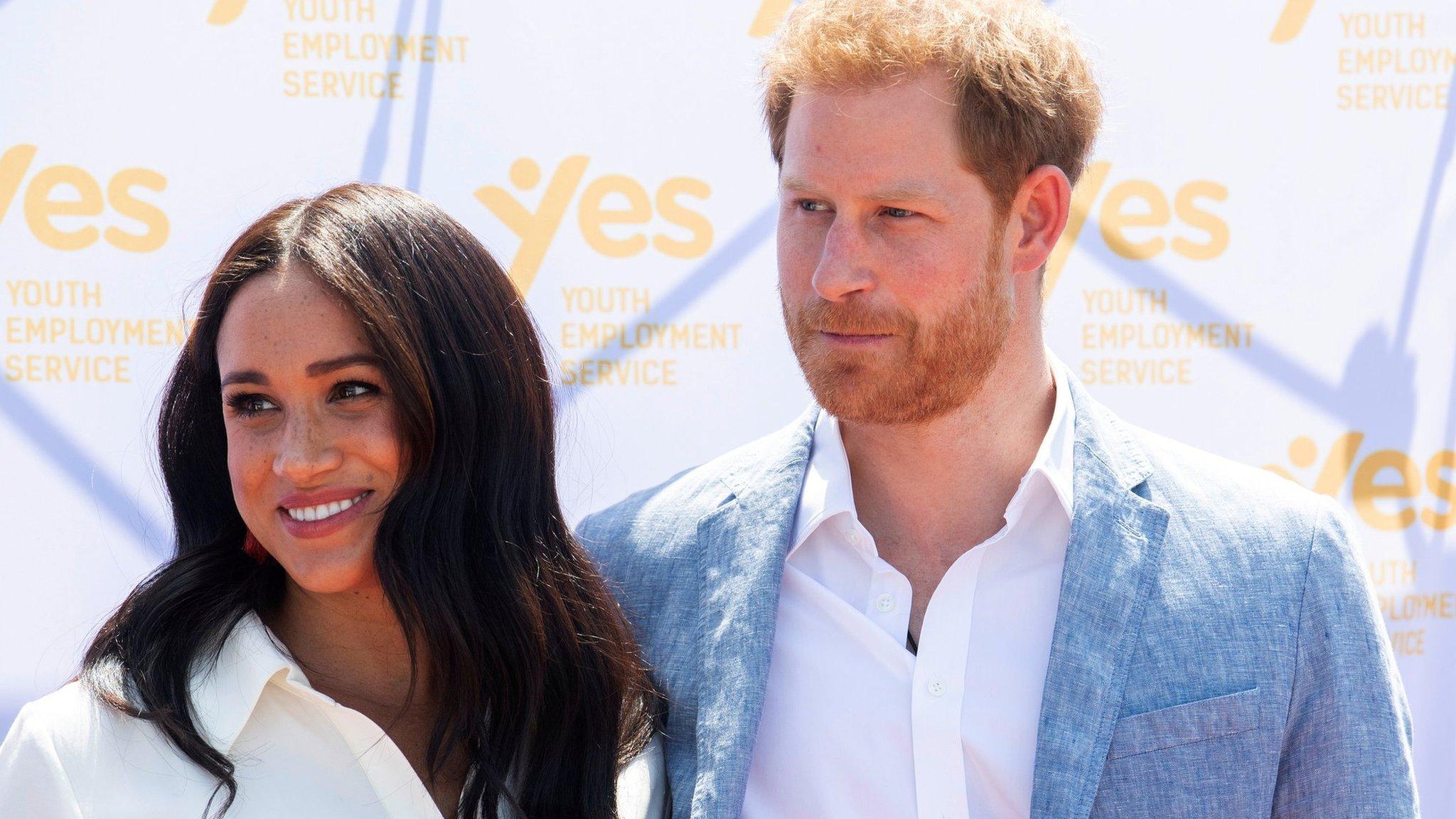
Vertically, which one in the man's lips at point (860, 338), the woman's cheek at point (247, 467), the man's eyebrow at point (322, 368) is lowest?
the woman's cheek at point (247, 467)

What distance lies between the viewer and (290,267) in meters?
1.79

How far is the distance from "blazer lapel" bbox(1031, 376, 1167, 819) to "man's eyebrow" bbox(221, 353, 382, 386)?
40.1 inches

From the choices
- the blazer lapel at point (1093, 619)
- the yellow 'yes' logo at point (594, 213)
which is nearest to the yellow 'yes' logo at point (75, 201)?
the yellow 'yes' logo at point (594, 213)

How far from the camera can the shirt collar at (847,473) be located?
6.61 ft

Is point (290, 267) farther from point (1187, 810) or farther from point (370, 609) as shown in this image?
point (1187, 810)

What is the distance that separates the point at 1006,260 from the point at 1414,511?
1.38 m

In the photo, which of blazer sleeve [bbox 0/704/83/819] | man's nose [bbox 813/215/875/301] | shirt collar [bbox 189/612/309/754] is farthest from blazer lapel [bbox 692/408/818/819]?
blazer sleeve [bbox 0/704/83/819]

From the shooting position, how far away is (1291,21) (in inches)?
112

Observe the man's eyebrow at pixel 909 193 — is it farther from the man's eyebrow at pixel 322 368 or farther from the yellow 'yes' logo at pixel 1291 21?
the yellow 'yes' logo at pixel 1291 21

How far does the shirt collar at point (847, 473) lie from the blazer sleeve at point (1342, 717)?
0.37 metres

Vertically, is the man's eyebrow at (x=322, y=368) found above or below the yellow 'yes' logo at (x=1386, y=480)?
above

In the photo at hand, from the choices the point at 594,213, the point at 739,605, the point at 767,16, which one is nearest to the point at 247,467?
the point at 739,605

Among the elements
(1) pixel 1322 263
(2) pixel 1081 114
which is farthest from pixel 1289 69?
(2) pixel 1081 114

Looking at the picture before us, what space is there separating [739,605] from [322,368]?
696mm
